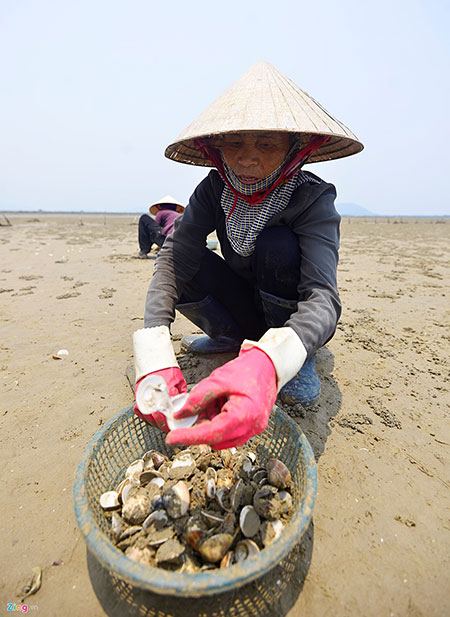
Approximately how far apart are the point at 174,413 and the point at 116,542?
1.82 ft

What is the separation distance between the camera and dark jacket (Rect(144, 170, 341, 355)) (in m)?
1.33

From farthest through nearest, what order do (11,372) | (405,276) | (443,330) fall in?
(405,276), (443,330), (11,372)

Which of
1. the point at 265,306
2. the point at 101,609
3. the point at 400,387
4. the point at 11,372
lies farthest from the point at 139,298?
the point at 101,609

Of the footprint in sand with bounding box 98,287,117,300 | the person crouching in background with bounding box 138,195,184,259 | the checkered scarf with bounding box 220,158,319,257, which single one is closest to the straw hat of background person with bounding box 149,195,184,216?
the person crouching in background with bounding box 138,195,184,259

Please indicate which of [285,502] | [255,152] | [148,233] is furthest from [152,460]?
[148,233]

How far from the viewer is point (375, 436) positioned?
1.80 m

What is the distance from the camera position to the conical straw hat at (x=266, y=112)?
125cm

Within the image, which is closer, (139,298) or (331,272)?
(331,272)

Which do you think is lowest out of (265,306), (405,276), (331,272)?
(405,276)

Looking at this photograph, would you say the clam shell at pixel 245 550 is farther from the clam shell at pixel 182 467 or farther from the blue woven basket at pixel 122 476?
the clam shell at pixel 182 467

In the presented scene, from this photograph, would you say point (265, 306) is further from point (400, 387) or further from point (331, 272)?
point (400, 387)

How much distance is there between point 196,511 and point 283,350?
74 cm

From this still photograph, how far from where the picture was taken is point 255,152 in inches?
56.0

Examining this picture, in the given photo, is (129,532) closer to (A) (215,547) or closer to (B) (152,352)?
(A) (215,547)
